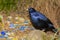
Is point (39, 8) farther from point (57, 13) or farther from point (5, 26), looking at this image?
point (5, 26)

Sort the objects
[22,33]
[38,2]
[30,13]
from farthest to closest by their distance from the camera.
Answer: [38,2], [30,13], [22,33]

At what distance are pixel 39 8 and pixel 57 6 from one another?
45 cm

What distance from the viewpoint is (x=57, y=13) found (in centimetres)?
535

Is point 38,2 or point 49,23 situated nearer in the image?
point 49,23

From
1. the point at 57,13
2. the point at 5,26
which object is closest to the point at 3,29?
the point at 5,26

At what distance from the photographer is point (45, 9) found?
5.48m

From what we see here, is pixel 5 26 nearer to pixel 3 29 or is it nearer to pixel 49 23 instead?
pixel 3 29

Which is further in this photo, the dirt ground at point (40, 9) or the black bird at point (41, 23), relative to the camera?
the dirt ground at point (40, 9)

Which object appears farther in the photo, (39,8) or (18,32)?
(39,8)

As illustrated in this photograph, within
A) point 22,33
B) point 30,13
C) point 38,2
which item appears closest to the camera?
point 22,33

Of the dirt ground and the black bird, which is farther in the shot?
the dirt ground

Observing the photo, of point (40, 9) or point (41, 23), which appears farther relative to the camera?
point (40, 9)

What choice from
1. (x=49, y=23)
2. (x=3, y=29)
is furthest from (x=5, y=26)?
(x=49, y=23)

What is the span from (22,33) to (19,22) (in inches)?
20.5
